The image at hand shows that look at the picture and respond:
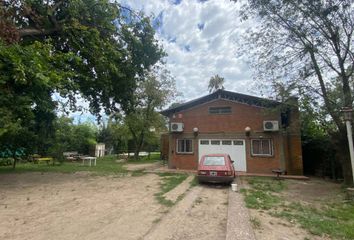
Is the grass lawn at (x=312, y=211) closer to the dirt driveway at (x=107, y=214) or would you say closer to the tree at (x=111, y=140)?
the dirt driveway at (x=107, y=214)

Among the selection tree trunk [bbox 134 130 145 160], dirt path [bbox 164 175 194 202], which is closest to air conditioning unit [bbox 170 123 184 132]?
dirt path [bbox 164 175 194 202]

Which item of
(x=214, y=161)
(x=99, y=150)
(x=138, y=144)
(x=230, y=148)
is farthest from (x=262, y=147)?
(x=99, y=150)

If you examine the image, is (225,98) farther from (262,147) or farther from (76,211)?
(76,211)

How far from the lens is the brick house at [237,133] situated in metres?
16.0

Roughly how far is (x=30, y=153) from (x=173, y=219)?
1584 centimetres

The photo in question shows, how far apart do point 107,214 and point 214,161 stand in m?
6.80

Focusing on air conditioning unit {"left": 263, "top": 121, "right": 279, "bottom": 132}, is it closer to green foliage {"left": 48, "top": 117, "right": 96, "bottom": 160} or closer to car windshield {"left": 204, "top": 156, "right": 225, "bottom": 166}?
car windshield {"left": 204, "top": 156, "right": 225, "bottom": 166}

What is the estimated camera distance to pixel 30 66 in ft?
28.6

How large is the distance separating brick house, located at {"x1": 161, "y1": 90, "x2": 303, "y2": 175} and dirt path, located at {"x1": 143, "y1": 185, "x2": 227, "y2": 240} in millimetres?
8378

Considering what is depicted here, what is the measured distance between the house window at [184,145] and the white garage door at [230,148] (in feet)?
2.64

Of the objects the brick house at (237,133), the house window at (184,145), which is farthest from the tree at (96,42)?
the house window at (184,145)

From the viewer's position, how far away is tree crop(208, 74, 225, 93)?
38897 mm

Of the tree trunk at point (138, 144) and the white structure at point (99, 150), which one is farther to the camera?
the white structure at point (99, 150)

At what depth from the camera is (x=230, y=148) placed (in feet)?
56.2
